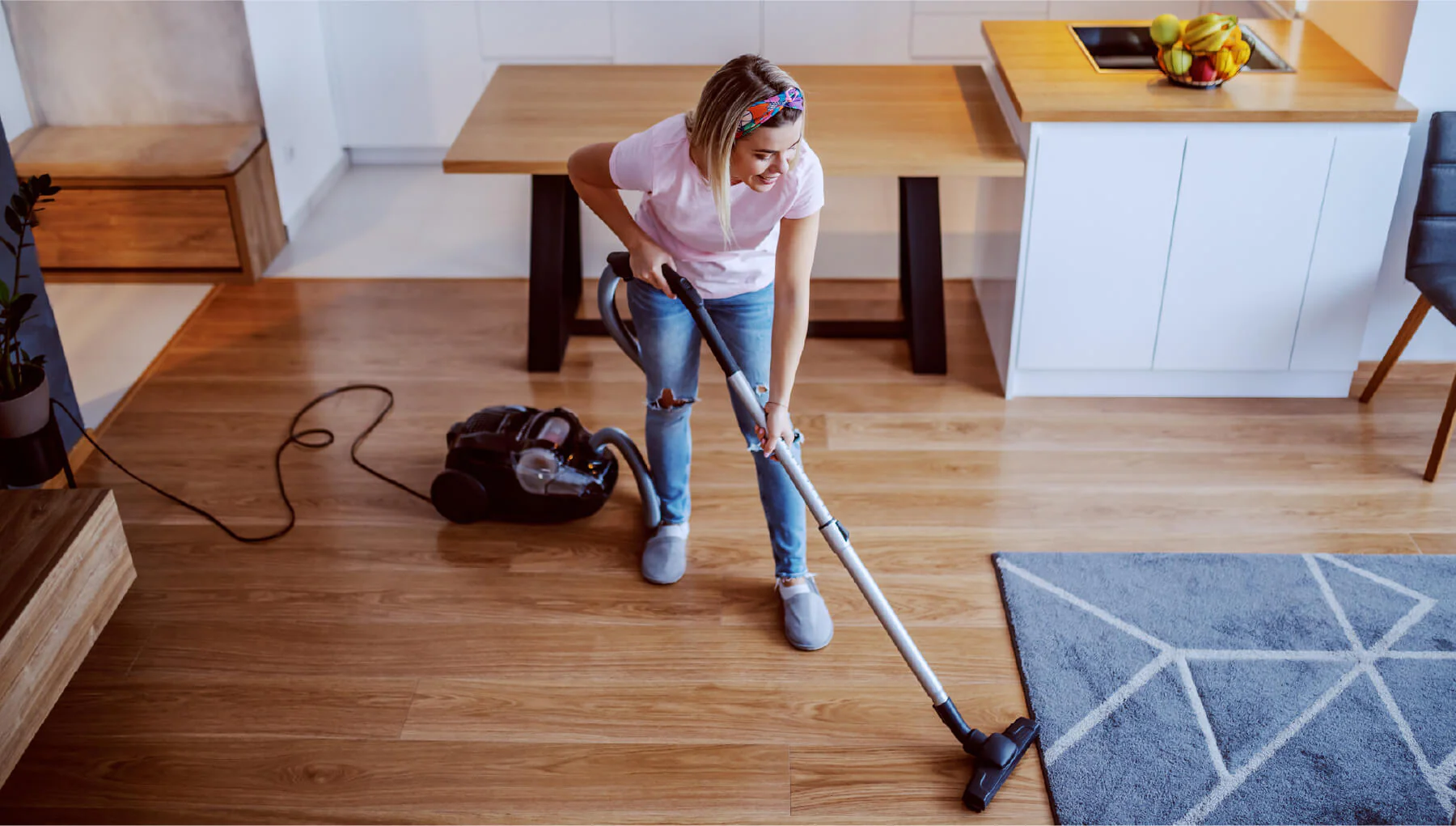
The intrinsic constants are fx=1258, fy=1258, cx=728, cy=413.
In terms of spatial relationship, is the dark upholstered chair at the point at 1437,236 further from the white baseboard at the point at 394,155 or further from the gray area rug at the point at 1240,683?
the white baseboard at the point at 394,155

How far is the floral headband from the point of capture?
1716 mm

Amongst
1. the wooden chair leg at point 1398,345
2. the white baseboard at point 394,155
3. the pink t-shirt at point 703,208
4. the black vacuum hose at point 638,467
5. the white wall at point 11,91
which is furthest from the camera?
the white baseboard at point 394,155

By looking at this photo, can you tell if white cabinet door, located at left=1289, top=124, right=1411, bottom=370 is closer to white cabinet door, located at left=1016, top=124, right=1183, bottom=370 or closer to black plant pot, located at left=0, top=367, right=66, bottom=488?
white cabinet door, located at left=1016, top=124, right=1183, bottom=370

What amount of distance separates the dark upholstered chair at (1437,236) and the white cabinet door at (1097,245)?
0.53 metres

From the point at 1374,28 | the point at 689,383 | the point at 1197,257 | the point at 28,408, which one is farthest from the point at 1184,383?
the point at 28,408

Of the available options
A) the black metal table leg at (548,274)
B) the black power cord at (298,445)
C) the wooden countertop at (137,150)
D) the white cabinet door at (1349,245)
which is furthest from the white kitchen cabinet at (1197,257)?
the wooden countertop at (137,150)

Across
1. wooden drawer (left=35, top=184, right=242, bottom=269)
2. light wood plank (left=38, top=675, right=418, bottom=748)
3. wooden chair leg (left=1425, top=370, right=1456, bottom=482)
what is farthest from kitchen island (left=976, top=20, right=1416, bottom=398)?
wooden drawer (left=35, top=184, right=242, bottom=269)

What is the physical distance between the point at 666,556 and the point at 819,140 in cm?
107

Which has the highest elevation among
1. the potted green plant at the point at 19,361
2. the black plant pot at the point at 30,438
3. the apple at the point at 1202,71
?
the apple at the point at 1202,71

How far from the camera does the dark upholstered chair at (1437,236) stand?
2.72m

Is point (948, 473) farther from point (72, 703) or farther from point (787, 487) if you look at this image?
point (72, 703)

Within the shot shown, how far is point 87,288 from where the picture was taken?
370 cm

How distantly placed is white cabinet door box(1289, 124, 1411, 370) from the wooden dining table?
2.39 feet

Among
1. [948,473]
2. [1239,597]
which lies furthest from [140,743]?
[1239,597]
